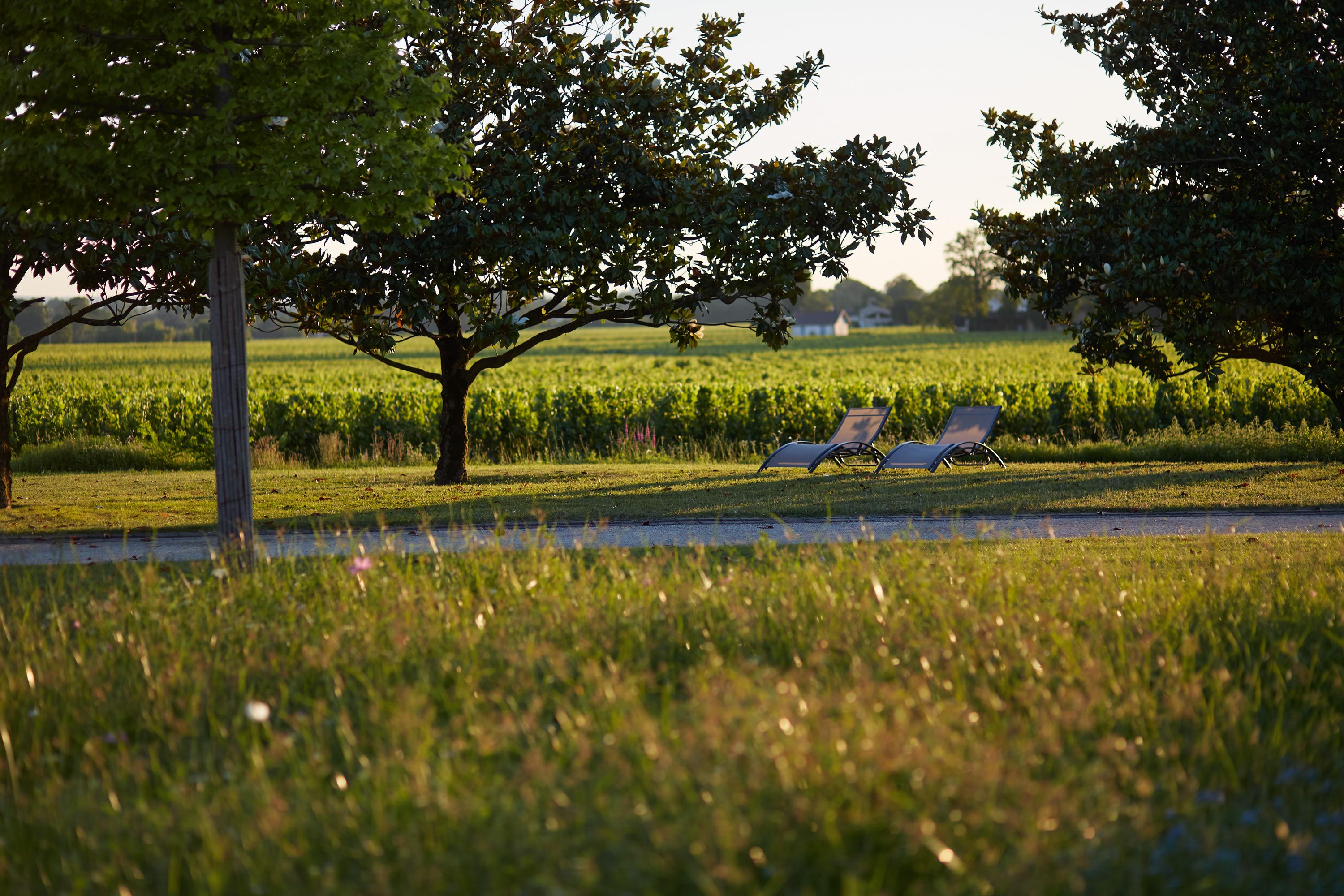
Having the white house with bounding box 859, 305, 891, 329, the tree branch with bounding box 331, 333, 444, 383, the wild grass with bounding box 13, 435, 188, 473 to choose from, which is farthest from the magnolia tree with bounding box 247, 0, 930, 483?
the white house with bounding box 859, 305, 891, 329

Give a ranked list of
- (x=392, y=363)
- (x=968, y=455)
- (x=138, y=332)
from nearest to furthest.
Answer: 1. (x=392, y=363)
2. (x=968, y=455)
3. (x=138, y=332)

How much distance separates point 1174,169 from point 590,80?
701 centimetres

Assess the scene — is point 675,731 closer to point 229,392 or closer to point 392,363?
point 229,392

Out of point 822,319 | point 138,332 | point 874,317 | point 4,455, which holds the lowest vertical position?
point 4,455

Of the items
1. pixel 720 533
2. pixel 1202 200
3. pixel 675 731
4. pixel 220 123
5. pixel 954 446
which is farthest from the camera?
pixel 954 446

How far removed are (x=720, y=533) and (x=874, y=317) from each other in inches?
6549

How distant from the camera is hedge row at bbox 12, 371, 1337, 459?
20.8m

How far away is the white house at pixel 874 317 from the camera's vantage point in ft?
Answer: 536

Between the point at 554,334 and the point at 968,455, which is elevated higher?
the point at 554,334

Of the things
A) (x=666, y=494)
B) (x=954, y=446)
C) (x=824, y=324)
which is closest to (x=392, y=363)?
(x=666, y=494)

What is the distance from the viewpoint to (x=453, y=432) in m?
14.5

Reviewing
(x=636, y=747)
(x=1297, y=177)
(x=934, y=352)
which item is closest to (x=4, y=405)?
(x=636, y=747)

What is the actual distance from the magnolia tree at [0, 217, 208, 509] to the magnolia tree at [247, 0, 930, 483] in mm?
961

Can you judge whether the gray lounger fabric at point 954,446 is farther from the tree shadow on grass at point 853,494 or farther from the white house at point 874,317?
the white house at point 874,317
